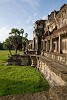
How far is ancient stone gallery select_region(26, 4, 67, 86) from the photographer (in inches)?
384

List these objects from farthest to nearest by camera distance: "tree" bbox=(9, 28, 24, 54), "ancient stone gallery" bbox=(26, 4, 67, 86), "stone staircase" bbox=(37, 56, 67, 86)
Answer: "tree" bbox=(9, 28, 24, 54) → "ancient stone gallery" bbox=(26, 4, 67, 86) → "stone staircase" bbox=(37, 56, 67, 86)

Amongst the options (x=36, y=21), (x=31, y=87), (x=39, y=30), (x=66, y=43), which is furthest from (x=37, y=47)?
(x=31, y=87)

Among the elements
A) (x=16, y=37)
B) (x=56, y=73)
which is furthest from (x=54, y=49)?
(x=16, y=37)

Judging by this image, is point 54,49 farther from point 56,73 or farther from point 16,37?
point 16,37

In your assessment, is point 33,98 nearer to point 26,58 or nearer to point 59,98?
point 59,98

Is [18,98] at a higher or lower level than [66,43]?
lower

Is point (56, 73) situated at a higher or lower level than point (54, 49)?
lower

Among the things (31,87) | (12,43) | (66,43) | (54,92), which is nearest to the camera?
(54,92)

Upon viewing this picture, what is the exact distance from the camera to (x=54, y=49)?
872 inches

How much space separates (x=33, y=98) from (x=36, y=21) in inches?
1319

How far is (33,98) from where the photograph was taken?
→ 3627 mm

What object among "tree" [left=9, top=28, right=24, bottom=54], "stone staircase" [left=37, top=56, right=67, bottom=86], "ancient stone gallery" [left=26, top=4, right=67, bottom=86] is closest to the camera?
"stone staircase" [left=37, top=56, right=67, bottom=86]

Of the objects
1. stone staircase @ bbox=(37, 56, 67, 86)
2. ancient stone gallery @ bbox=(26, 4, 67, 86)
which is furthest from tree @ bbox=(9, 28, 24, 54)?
stone staircase @ bbox=(37, 56, 67, 86)

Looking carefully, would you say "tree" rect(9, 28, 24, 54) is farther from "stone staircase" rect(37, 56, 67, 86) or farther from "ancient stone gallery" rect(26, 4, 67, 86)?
"stone staircase" rect(37, 56, 67, 86)
